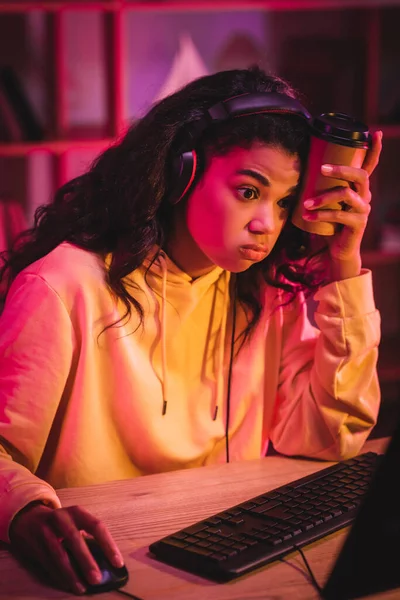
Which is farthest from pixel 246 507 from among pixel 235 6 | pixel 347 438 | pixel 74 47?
pixel 74 47

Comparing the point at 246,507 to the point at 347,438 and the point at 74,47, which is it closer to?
the point at 347,438

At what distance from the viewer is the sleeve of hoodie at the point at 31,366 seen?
1207 millimetres

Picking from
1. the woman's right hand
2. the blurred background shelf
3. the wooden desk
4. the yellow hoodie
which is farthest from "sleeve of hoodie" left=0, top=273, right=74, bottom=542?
the blurred background shelf

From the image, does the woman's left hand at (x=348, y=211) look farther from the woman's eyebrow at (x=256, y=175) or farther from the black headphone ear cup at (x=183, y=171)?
the black headphone ear cup at (x=183, y=171)

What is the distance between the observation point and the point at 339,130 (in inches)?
49.1

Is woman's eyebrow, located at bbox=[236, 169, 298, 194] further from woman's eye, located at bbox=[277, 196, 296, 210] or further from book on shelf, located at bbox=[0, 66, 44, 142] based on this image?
book on shelf, located at bbox=[0, 66, 44, 142]

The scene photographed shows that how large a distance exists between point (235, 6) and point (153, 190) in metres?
1.84

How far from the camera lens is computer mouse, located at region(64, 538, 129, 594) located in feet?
2.81

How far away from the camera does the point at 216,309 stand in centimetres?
Result: 153

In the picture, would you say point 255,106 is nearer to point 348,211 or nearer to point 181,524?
point 348,211

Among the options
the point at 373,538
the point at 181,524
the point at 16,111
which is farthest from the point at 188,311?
the point at 16,111

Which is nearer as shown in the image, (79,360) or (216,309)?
(79,360)

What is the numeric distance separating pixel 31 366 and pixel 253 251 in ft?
1.32

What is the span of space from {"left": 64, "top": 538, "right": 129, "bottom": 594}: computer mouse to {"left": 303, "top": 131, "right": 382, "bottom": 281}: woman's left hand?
66 centimetres
